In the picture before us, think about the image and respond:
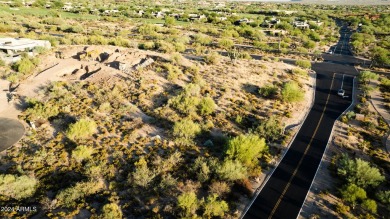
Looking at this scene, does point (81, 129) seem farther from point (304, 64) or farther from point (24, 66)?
point (304, 64)

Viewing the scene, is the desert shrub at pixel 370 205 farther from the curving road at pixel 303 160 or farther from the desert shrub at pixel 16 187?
the desert shrub at pixel 16 187

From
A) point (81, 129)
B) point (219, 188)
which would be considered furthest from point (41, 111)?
point (219, 188)

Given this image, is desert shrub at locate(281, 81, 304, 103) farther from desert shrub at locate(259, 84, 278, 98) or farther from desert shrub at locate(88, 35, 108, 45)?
desert shrub at locate(88, 35, 108, 45)

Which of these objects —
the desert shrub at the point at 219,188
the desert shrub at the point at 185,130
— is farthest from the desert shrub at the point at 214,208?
the desert shrub at the point at 185,130

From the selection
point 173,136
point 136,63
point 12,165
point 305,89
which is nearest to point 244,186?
point 173,136

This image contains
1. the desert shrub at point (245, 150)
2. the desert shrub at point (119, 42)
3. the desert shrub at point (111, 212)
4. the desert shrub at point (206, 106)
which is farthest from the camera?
the desert shrub at point (119, 42)

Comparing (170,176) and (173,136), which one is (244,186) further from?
(173,136)
